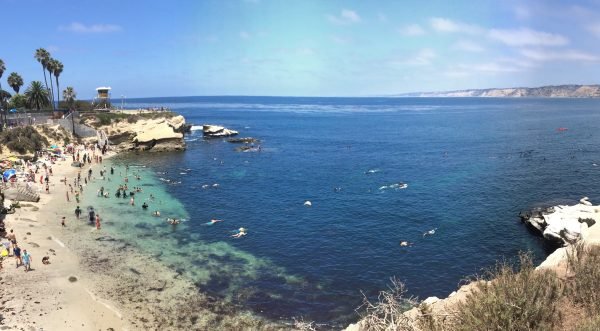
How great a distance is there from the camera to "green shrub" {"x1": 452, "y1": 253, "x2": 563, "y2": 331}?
486 inches

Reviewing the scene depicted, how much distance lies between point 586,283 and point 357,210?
33546 millimetres

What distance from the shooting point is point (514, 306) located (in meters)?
12.2

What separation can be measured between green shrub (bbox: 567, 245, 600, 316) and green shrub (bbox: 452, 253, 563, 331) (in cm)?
56

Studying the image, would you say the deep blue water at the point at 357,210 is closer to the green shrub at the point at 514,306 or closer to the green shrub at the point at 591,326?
the green shrub at the point at 514,306

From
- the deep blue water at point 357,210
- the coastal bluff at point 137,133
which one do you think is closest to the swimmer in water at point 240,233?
the deep blue water at point 357,210

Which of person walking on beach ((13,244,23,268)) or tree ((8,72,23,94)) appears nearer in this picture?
person walking on beach ((13,244,23,268))

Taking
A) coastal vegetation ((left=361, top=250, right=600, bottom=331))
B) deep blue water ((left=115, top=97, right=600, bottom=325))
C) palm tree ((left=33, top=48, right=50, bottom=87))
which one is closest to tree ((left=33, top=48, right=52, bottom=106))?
palm tree ((left=33, top=48, right=50, bottom=87))

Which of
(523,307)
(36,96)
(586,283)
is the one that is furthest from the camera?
(36,96)

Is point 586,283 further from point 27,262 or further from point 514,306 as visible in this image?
point 27,262

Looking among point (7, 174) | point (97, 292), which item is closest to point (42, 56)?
point (7, 174)

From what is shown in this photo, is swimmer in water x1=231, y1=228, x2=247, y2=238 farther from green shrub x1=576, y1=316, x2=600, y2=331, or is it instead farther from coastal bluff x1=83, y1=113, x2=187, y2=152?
coastal bluff x1=83, y1=113, x2=187, y2=152

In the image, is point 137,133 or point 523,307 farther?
point 137,133

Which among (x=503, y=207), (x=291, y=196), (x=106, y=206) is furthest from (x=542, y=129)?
(x=106, y=206)

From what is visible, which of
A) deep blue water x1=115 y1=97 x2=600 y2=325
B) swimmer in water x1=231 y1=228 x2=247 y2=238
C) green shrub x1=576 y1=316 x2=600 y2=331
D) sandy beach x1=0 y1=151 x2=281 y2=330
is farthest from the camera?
swimmer in water x1=231 y1=228 x2=247 y2=238
